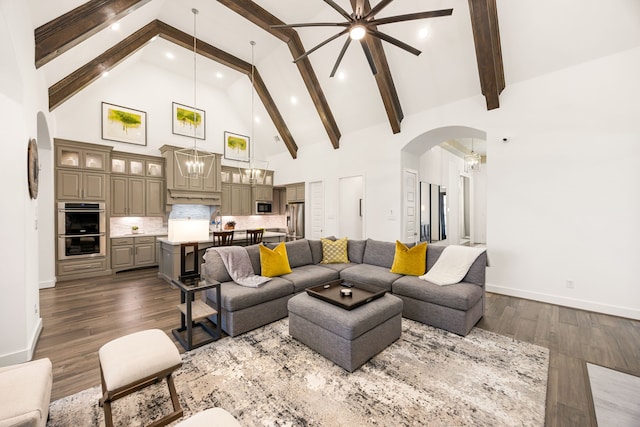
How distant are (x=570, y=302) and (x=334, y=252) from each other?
11.4 ft

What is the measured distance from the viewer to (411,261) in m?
3.59

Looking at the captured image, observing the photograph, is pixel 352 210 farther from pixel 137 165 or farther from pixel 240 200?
pixel 137 165

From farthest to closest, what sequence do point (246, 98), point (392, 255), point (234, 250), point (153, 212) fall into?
1. point (246, 98)
2. point (153, 212)
3. point (392, 255)
4. point (234, 250)

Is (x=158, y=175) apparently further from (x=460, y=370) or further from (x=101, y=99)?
(x=460, y=370)

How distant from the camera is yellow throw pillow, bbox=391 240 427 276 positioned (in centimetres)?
354

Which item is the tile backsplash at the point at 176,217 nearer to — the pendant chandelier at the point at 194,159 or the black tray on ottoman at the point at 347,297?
Answer: the pendant chandelier at the point at 194,159

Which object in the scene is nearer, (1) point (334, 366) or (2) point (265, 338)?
(1) point (334, 366)

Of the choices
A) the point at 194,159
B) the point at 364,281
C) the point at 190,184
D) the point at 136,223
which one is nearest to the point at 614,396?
the point at 364,281

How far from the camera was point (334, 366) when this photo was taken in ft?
7.35

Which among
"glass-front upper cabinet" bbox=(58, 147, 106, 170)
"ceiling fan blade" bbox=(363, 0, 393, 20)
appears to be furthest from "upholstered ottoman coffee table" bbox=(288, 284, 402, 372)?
"glass-front upper cabinet" bbox=(58, 147, 106, 170)

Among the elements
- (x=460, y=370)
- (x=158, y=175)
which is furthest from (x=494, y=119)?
(x=158, y=175)

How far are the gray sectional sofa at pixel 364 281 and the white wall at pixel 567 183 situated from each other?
1408mm

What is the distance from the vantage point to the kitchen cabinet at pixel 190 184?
6.16 m

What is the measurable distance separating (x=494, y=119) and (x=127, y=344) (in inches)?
216
